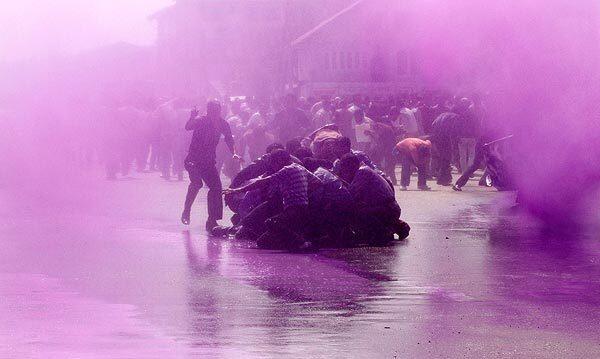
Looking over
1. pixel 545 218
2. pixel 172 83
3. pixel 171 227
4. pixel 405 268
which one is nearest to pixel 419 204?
→ pixel 545 218

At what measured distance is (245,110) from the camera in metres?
38.7

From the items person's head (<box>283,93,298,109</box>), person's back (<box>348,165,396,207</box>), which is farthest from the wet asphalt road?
person's head (<box>283,93,298,109</box>)

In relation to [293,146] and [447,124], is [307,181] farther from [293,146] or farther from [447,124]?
[447,124]

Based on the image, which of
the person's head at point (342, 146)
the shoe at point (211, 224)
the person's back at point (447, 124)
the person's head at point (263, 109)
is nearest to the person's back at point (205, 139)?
the shoe at point (211, 224)

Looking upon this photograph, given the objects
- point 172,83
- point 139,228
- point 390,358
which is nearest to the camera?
point 390,358

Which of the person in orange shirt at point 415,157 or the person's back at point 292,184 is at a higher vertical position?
the person's back at point 292,184

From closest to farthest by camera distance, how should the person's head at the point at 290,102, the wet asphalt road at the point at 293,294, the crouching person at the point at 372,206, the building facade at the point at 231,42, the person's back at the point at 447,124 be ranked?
the wet asphalt road at the point at 293,294, the crouching person at the point at 372,206, the person's head at the point at 290,102, the person's back at the point at 447,124, the building facade at the point at 231,42

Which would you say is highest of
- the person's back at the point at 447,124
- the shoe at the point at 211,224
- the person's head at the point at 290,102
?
the person's head at the point at 290,102

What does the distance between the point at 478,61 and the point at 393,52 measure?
4887cm

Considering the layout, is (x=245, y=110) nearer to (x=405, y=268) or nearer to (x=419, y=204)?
(x=419, y=204)

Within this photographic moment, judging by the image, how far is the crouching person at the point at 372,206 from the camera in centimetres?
1842

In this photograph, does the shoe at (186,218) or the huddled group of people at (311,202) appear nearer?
the huddled group of people at (311,202)

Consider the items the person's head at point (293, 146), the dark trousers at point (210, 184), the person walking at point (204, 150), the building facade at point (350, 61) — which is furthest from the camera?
the building facade at point (350, 61)

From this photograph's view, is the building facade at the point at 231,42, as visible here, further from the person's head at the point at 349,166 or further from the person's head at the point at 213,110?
the person's head at the point at 349,166
